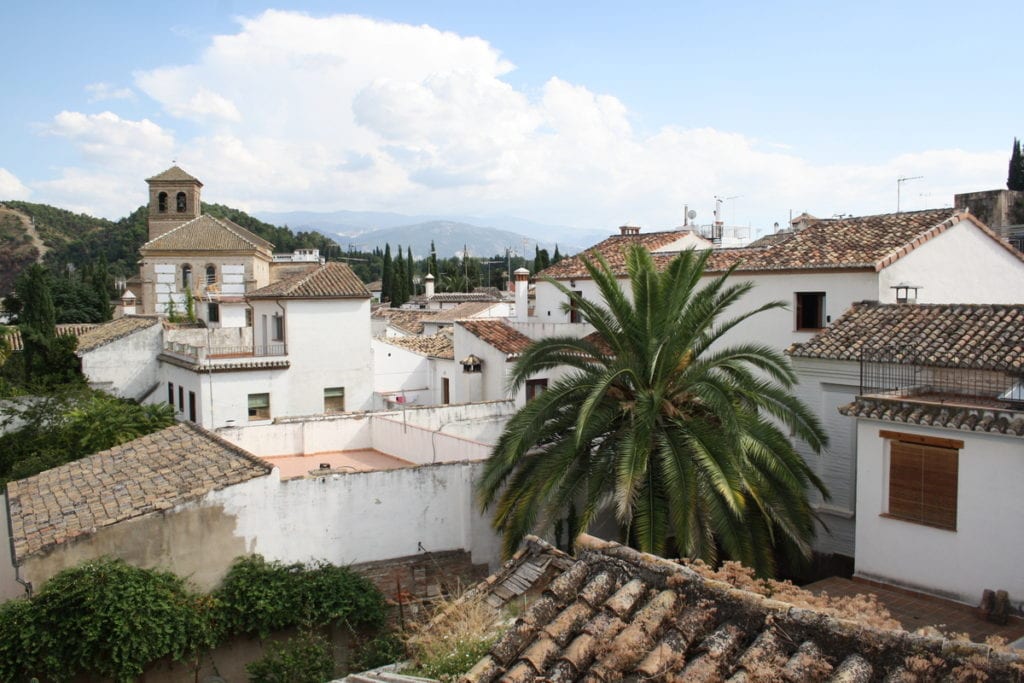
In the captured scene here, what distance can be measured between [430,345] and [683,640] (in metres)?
27.9

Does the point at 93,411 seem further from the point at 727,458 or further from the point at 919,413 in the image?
the point at 919,413

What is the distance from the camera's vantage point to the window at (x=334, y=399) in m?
27.1

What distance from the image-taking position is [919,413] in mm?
11969

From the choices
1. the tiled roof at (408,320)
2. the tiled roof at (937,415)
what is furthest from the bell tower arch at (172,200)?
the tiled roof at (937,415)

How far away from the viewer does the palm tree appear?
472 inches

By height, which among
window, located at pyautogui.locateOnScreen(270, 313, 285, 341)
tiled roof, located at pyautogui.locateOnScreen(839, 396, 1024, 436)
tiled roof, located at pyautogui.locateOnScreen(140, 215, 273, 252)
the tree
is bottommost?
tiled roof, located at pyautogui.locateOnScreen(839, 396, 1024, 436)

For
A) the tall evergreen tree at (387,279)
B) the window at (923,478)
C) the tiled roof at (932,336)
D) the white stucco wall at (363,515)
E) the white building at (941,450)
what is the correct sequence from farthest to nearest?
the tall evergreen tree at (387,279)
the tiled roof at (932,336)
the white stucco wall at (363,515)
the window at (923,478)
the white building at (941,450)

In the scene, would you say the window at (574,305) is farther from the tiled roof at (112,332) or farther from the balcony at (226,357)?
the tiled roof at (112,332)

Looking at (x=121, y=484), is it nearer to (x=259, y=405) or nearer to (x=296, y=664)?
(x=296, y=664)

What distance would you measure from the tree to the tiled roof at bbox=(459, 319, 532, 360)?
3204 cm

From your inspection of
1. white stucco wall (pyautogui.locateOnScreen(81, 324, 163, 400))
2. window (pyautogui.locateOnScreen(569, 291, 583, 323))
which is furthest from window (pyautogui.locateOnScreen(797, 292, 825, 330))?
white stucco wall (pyautogui.locateOnScreen(81, 324, 163, 400))

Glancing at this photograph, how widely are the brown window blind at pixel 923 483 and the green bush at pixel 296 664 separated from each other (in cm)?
843

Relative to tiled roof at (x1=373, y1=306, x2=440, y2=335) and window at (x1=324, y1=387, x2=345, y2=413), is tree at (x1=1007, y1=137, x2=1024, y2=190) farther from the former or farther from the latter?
window at (x1=324, y1=387, x2=345, y2=413)

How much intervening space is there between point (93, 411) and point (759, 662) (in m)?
20.6
